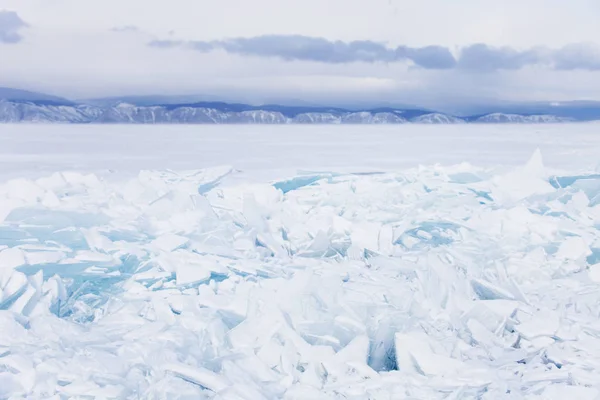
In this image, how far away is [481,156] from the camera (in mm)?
11562

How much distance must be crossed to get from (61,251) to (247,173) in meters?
4.33

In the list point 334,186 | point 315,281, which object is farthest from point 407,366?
point 334,186

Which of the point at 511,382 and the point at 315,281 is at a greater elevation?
the point at 315,281

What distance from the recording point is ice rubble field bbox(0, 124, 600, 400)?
2.37 meters

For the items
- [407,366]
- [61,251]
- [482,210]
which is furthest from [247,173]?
[407,366]

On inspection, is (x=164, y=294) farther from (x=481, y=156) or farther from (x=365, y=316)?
(x=481, y=156)

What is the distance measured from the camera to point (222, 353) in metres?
2.56

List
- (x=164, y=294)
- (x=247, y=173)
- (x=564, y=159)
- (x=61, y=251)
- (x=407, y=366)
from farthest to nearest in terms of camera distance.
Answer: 1. (x=564, y=159)
2. (x=247, y=173)
3. (x=61, y=251)
4. (x=164, y=294)
5. (x=407, y=366)

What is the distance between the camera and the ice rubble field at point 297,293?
7.79 feet

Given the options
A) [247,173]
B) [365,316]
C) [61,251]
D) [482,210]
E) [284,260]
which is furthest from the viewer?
[247,173]

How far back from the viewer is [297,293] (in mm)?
2904

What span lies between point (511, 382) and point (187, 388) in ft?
4.24

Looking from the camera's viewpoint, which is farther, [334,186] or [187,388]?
[334,186]

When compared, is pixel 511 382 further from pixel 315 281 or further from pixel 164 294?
pixel 164 294
